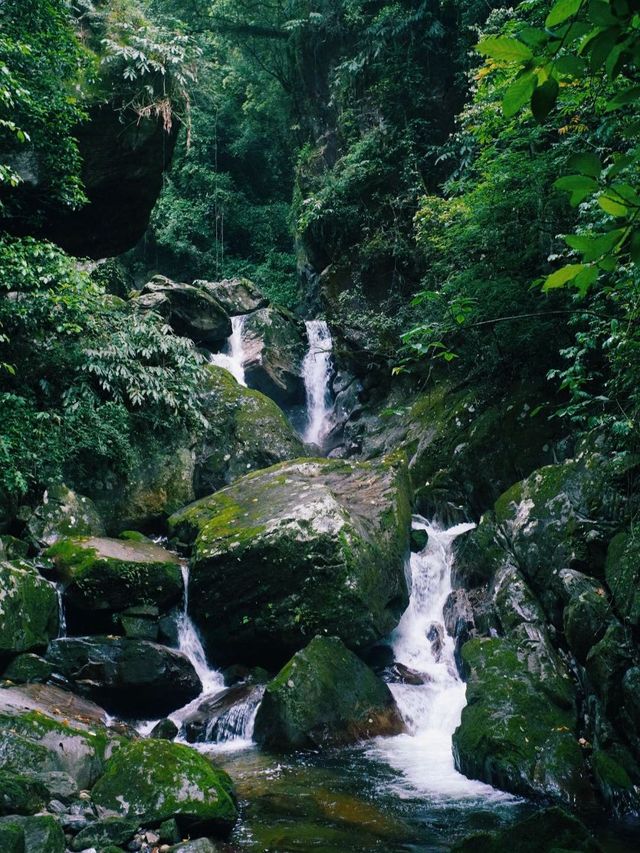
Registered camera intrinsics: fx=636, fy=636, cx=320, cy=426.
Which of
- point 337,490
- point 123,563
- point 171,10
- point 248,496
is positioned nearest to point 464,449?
point 337,490

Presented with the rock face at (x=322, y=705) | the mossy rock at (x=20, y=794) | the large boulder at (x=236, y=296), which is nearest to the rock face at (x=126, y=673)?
the rock face at (x=322, y=705)

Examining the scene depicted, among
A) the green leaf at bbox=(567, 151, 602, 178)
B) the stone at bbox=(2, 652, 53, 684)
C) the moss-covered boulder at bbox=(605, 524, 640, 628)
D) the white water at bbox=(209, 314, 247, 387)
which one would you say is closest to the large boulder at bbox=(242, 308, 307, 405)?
the white water at bbox=(209, 314, 247, 387)

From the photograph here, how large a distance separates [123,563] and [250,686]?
233cm

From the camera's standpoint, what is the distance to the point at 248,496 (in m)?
10.1

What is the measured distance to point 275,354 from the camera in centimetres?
1709

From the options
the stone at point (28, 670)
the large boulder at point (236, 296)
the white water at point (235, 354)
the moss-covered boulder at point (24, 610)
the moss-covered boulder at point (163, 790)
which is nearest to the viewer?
the moss-covered boulder at point (163, 790)

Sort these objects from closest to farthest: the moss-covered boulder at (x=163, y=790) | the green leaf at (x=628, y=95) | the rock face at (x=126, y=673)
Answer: the green leaf at (x=628, y=95)
the moss-covered boulder at (x=163, y=790)
the rock face at (x=126, y=673)

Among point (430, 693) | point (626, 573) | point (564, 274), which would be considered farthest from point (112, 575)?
point (564, 274)

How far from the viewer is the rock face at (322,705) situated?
6758 mm

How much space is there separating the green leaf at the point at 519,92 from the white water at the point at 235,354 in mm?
15252

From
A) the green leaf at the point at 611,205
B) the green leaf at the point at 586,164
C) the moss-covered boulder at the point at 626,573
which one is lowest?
the moss-covered boulder at the point at 626,573

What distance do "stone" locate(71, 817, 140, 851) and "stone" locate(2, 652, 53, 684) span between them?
10.5 ft

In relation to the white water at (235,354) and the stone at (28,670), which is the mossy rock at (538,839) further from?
the white water at (235,354)

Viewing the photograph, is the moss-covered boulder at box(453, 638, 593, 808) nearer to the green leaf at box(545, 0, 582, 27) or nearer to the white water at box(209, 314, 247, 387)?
the green leaf at box(545, 0, 582, 27)
